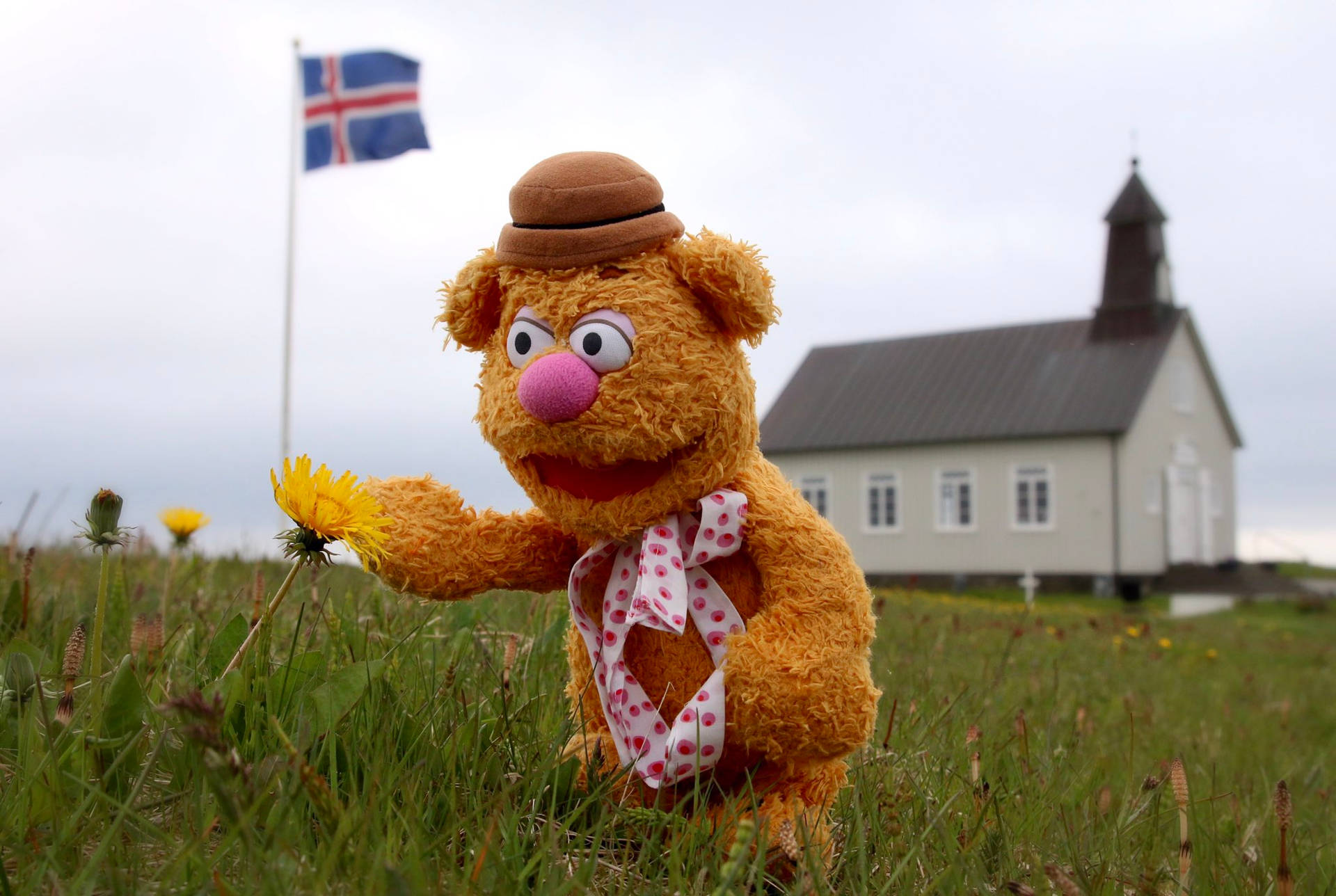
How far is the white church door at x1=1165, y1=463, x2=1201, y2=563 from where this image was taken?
83.1 feet

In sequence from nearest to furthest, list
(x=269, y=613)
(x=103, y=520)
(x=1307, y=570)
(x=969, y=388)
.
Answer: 1. (x=103, y=520)
2. (x=269, y=613)
3. (x=969, y=388)
4. (x=1307, y=570)

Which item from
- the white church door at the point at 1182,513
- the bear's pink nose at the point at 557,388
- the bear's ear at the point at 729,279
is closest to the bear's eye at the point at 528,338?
the bear's pink nose at the point at 557,388

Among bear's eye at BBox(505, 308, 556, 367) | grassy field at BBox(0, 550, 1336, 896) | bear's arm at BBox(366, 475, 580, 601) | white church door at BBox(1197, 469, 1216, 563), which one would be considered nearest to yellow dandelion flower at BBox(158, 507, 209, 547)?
grassy field at BBox(0, 550, 1336, 896)

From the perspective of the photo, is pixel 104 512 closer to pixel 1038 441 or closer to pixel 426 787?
pixel 426 787

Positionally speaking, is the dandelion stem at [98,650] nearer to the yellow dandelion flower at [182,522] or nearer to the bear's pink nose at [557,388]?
the bear's pink nose at [557,388]

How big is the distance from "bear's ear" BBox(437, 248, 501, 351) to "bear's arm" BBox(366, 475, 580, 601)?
329mm

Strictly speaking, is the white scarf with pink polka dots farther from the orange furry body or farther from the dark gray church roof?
the dark gray church roof

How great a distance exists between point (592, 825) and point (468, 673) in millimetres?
579

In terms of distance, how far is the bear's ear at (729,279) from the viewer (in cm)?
210

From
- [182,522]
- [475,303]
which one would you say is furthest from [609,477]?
[182,522]

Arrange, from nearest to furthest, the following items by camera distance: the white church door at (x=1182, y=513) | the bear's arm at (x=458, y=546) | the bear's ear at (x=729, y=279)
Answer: the bear's ear at (x=729, y=279), the bear's arm at (x=458, y=546), the white church door at (x=1182, y=513)

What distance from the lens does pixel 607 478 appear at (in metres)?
2.15

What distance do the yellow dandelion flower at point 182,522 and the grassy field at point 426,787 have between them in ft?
0.71

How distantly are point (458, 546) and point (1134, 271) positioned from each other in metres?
26.4
